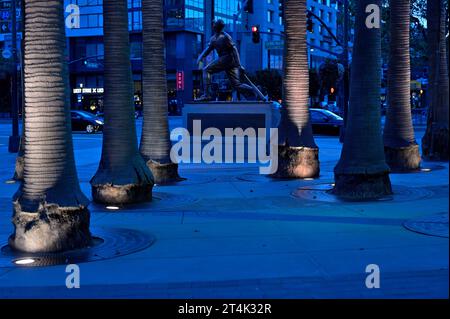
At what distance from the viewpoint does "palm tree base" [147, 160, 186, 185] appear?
13.3m

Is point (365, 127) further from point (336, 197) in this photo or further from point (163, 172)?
point (163, 172)

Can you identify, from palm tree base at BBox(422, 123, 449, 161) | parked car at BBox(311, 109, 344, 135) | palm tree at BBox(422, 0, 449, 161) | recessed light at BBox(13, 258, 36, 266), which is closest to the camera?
recessed light at BBox(13, 258, 36, 266)

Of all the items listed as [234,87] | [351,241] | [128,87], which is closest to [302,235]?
[351,241]

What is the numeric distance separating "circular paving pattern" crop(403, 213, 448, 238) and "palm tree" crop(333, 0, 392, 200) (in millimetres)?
2055

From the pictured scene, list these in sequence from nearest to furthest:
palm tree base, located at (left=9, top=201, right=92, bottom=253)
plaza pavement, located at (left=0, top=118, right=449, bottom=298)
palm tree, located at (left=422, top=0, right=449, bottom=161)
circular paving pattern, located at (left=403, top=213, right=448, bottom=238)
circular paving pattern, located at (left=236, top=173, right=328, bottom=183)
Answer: plaza pavement, located at (left=0, top=118, right=449, bottom=298), palm tree base, located at (left=9, top=201, right=92, bottom=253), circular paving pattern, located at (left=403, top=213, right=448, bottom=238), circular paving pattern, located at (left=236, top=173, right=328, bottom=183), palm tree, located at (left=422, top=0, right=449, bottom=161)

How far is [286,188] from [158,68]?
12.1 ft

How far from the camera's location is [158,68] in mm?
13141

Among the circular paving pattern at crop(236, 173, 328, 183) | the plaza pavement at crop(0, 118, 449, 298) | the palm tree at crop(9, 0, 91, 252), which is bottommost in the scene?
the circular paving pattern at crop(236, 173, 328, 183)

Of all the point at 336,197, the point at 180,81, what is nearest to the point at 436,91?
the point at 336,197

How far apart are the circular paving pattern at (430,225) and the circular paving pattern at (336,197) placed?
1.79 metres

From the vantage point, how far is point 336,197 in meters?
10.8

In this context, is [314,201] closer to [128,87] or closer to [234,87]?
[128,87]

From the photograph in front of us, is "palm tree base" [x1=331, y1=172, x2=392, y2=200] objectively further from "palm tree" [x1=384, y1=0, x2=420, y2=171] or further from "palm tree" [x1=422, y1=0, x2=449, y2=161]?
"palm tree" [x1=422, y1=0, x2=449, y2=161]

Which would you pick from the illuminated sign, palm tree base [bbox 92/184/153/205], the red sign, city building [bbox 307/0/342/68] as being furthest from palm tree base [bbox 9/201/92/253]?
city building [bbox 307/0/342/68]
